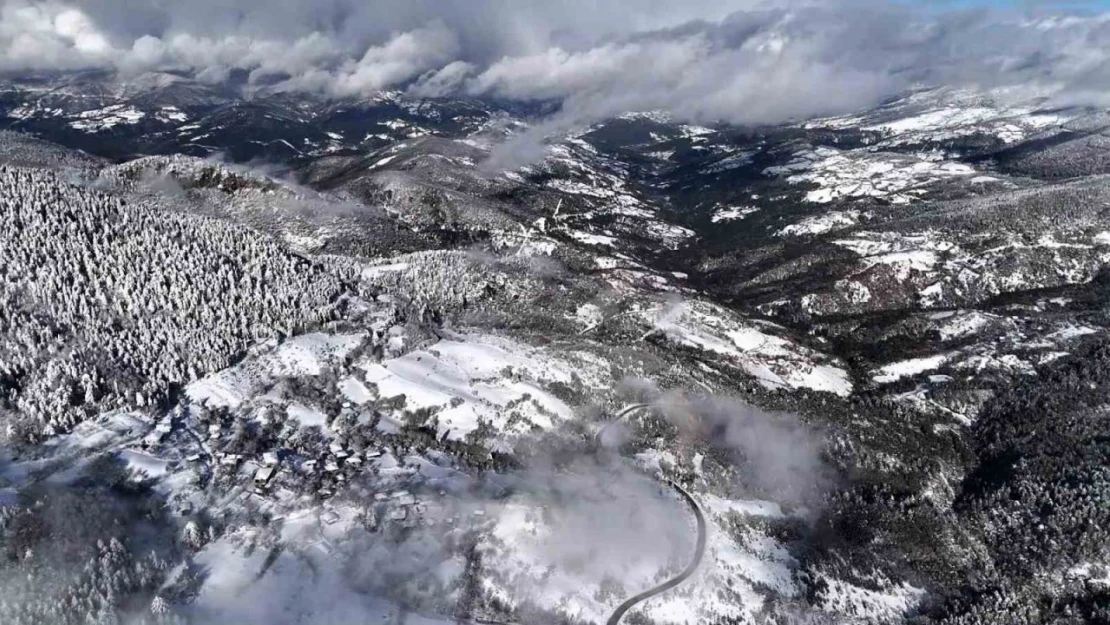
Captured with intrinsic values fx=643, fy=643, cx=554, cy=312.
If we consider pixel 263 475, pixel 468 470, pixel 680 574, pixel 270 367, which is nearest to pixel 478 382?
pixel 468 470

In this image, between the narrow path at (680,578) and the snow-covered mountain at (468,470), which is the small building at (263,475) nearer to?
the snow-covered mountain at (468,470)

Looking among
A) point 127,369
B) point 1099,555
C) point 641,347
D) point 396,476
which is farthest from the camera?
point 641,347

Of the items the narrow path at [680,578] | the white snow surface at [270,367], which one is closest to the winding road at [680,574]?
the narrow path at [680,578]

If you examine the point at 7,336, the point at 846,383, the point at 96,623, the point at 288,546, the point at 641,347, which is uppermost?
the point at 7,336

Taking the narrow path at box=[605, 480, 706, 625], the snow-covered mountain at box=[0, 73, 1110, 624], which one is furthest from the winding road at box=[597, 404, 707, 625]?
the snow-covered mountain at box=[0, 73, 1110, 624]

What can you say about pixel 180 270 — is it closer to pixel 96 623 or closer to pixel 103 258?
pixel 103 258

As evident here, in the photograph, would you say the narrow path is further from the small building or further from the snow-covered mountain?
the small building

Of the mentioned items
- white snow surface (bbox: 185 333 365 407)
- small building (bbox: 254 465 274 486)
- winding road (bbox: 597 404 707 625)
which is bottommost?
winding road (bbox: 597 404 707 625)

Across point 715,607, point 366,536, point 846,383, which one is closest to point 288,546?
point 366,536
